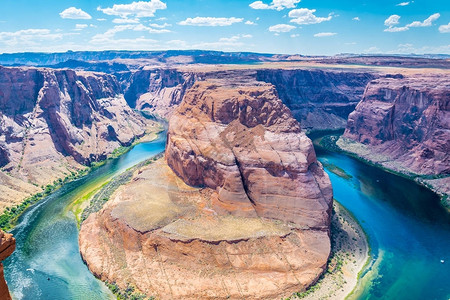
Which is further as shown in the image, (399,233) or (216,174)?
(399,233)

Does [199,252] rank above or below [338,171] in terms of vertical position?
above

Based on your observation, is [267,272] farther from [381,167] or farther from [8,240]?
[381,167]

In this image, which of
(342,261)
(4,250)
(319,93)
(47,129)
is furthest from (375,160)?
(4,250)

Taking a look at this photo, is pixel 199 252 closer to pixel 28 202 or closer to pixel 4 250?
pixel 4 250

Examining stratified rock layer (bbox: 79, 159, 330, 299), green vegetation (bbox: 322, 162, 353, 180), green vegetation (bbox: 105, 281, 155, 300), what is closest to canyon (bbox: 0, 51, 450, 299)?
stratified rock layer (bbox: 79, 159, 330, 299)

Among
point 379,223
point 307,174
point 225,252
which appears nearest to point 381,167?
point 379,223

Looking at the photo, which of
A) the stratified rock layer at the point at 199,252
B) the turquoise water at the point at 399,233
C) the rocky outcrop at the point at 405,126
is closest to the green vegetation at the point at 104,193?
the stratified rock layer at the point at 199,252

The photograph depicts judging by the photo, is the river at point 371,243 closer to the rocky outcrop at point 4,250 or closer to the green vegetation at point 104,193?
the green vegetation at point 104,193
